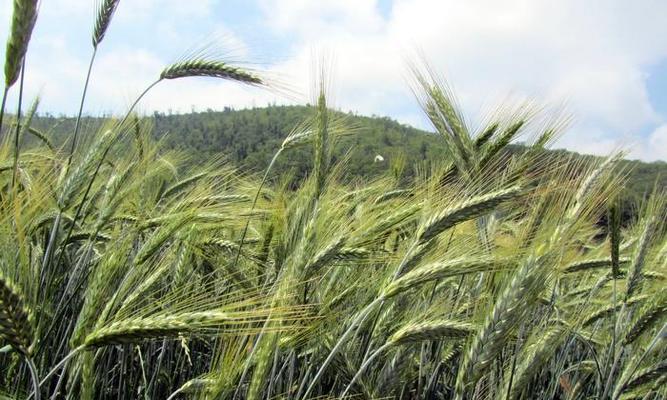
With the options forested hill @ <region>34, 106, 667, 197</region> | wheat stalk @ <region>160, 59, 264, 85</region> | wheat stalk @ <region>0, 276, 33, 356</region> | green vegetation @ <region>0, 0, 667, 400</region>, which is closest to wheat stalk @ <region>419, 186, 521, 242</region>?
green vegetation @ <region>0, 0, 667, 400</region>

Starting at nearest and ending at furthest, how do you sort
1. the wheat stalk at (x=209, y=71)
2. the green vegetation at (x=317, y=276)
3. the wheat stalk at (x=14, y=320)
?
the wheat stalk at (x=14, y=320)
the green vegetation at (x=317, y=276)
the wheat stalk at (x=209, y=71)

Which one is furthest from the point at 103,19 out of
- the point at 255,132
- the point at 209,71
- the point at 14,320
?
the point at 255,132

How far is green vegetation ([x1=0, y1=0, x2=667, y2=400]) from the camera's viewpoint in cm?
178

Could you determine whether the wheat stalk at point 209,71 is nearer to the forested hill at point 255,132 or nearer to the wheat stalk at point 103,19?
A: the wheat stalk at point 103,19

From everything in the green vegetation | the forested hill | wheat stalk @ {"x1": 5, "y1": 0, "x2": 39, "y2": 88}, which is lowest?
the green vegetation

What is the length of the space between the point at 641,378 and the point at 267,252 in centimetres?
167

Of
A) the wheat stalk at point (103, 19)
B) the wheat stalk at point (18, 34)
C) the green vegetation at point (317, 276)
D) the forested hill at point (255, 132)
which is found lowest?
→ the green vegetation at point (317, 276)

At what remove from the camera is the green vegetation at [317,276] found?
5.84 ft

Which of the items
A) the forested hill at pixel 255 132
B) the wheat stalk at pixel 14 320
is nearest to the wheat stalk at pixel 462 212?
the wheat stalk at pixel 14 320

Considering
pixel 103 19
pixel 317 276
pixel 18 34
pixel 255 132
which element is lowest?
pixel 317 276

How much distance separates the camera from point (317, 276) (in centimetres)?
261

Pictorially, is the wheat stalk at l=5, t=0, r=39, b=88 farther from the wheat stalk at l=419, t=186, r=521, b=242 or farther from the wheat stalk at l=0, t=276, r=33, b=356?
the wheat stalk at l=419, t=186, r=521, b=242

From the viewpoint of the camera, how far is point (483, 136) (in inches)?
117

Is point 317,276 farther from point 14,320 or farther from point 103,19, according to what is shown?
point 14,320
